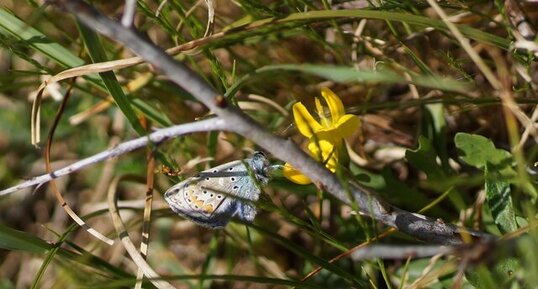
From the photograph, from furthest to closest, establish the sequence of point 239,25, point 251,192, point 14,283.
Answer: point 14,283 → point 239,25 → point 251,192

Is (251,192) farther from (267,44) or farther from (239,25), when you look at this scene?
(267,44)

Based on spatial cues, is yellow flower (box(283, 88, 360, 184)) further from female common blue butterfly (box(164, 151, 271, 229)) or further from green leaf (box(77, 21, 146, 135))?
green leaf (box(77, 21, 146, 135))

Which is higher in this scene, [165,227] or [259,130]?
[259,130]

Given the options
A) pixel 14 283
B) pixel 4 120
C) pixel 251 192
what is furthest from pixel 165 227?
pixel 251 192

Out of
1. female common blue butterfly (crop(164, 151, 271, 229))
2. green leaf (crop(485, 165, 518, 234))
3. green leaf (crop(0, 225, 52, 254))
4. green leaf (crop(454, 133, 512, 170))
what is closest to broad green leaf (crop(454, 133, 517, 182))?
green leaf (crop(454, 133, 512, 170))

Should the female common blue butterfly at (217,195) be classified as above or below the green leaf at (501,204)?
above

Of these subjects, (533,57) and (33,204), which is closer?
(533,57)

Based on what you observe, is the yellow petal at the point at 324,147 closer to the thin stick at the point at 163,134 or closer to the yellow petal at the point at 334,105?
the yellow petal at the point at 334,105

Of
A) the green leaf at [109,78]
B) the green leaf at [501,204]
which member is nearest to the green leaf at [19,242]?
the green leaf at [109,78]
